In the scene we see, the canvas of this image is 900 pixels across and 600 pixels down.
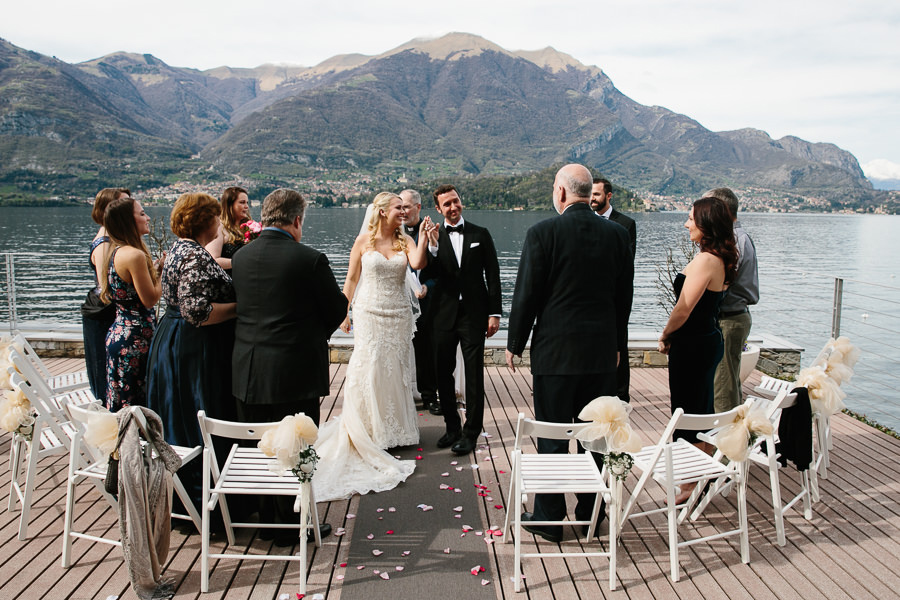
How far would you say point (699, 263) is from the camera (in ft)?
11.6

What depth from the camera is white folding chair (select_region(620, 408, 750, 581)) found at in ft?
9.71

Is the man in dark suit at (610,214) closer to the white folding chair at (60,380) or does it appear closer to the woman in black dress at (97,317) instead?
the woman in black dress at (97,317)

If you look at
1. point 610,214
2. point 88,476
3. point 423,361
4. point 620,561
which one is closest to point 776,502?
point 620,561

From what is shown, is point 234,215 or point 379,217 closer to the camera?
point 379,217

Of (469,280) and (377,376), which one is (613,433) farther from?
(377,376)

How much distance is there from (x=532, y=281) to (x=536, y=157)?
552 ft

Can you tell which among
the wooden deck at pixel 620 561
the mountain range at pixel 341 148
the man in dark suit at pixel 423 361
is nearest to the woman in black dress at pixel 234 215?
the man in dark suit at pixel 423 361

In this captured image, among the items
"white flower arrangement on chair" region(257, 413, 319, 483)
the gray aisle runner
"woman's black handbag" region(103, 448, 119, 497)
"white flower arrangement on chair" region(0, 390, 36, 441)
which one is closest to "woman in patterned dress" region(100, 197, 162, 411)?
"white flower arrangement on chair" region(0, 390, 36, 441)

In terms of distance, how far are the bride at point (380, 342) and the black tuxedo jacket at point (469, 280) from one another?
0.19m

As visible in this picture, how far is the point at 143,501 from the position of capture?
2.74 m

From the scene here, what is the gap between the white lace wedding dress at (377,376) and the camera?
14.4 feet

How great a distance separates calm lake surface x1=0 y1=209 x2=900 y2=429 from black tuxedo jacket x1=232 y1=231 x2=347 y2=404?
143 centimetres

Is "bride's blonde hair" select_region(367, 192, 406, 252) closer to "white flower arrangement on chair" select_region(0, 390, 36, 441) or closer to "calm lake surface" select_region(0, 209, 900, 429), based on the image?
"calm lake surface" select_region(0, 209, 900, 429)

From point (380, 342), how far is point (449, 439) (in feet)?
3.09
